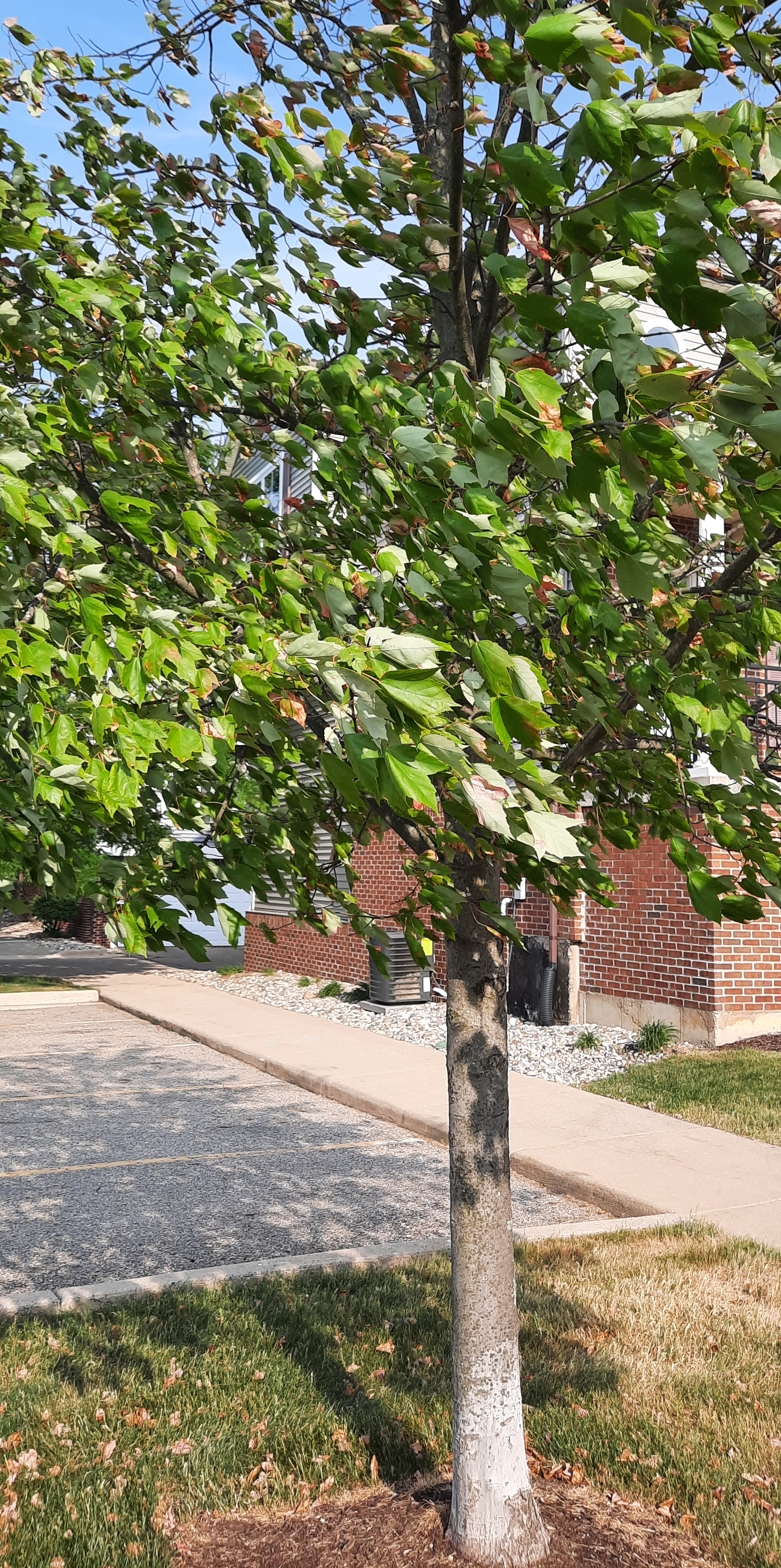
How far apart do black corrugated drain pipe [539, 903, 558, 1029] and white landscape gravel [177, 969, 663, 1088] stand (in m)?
0.13

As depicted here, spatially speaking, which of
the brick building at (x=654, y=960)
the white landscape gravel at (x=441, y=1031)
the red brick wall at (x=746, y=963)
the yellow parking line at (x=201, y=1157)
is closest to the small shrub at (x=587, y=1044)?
the white landscape gravel at (x=441, y=1031)

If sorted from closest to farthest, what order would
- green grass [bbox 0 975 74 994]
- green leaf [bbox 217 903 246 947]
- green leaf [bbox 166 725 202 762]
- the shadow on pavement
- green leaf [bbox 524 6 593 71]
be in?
green leaf [bbox 524 6 593 71], green leaf [bbox 166 725 202 762], green leaf [bbox 217 903 246 947], green grass [bbox 0 975 74 994], the shadow on pavement

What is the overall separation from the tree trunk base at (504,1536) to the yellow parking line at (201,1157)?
525cm

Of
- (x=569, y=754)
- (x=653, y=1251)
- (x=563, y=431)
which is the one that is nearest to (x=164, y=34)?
(x=569, y=754)

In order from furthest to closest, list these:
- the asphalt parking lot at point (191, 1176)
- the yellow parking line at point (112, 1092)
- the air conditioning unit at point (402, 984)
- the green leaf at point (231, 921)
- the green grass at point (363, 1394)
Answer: the air conditioning unit at point (402, 984) < the yellow parking line at point (112, 1092) < the asphalt parking lot at point (191, 1176) < the green grass at point (363, 1394) < the green leaf at point (231, 921)

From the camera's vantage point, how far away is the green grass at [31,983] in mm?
18969

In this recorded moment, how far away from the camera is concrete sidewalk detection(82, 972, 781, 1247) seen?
6770 millimetres

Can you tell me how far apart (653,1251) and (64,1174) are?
4.35 m

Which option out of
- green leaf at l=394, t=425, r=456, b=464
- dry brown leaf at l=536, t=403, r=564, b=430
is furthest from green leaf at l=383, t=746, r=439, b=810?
green leaf at l=394, t=425, r=456, b=464

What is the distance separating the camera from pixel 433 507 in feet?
7.45

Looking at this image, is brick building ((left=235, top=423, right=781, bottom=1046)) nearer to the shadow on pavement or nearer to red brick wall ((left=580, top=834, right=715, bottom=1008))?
red brick wall ((left=580, top=834, right=715, bottom=1008))

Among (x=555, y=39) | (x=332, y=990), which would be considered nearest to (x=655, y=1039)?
(x=332, y=990)

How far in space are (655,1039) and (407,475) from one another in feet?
30.2

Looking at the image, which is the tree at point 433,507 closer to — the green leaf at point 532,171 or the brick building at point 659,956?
the green leaf at point 532,171
